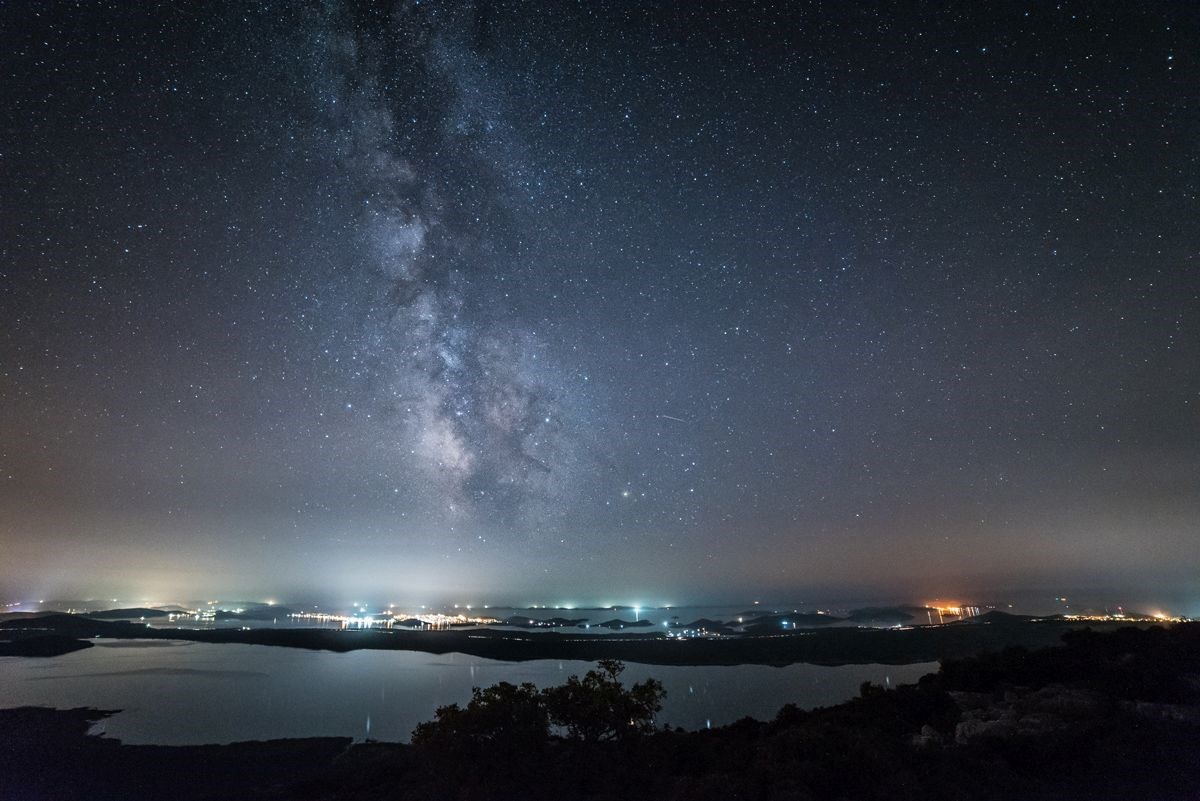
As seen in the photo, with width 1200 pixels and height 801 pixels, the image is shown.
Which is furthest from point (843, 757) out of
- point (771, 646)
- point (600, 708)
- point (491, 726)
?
point (771, 646)

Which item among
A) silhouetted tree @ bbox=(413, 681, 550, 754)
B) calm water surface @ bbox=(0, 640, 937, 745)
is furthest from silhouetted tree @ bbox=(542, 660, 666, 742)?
calm water surface @ bbox=(0, 640, 937, 745)

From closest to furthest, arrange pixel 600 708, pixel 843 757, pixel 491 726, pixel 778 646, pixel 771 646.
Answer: pixel 843 757, pixel 491 726, pixel 600 708, pixel 778 646, pixel 771 646

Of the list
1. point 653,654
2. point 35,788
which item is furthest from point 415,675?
point 35,788

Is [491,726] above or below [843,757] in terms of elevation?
above

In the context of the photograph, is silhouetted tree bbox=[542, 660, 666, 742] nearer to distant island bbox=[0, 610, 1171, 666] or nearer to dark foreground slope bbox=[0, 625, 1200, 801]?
dark foreground slope bbox=[0, 625, 1200, 801]

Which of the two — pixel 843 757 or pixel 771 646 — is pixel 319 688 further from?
pixel 771 646

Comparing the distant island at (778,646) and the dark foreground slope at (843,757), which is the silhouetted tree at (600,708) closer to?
the dark foreground slope at (843,757)
